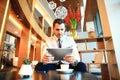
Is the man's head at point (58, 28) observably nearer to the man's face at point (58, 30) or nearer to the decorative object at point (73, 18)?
the man's face at point (58, 30)

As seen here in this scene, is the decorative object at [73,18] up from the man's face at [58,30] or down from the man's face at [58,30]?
up

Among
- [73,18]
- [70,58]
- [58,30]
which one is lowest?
[70,58]

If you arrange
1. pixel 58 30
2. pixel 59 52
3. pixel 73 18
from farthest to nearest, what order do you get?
pixel 73 18 < pixel 58 30 < pixel 59 52

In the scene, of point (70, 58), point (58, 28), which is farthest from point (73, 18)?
point (70, 58)

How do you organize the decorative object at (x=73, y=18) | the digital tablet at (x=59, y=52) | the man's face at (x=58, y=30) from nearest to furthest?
1. the digital tablet at (x=59, y=52)
2. the man's face at (x=58, y=30)
3. the decorative object at (x=73, y=18)

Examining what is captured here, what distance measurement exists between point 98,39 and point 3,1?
273cm

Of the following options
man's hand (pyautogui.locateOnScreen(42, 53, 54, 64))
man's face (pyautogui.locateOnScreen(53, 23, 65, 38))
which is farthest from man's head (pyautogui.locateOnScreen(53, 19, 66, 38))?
man's hand (pyautogui.locateOnScreen(42, 53, 54, 64))

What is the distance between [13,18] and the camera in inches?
205

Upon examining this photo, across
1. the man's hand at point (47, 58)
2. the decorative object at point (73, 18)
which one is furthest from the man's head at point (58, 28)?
the decorative object at point (73, 18)

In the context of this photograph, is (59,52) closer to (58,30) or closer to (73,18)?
(58,30)

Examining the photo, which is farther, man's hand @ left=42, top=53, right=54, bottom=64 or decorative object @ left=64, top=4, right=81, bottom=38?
decorative object @ left=64, top=4, right=81, bottom=38

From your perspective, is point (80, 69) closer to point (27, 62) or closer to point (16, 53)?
point (27, 62)

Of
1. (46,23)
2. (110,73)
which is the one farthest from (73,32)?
(46,23)

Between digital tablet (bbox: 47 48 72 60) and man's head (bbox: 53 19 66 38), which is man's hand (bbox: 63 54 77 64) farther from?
man's head (bbox: 53 19 66 38)
